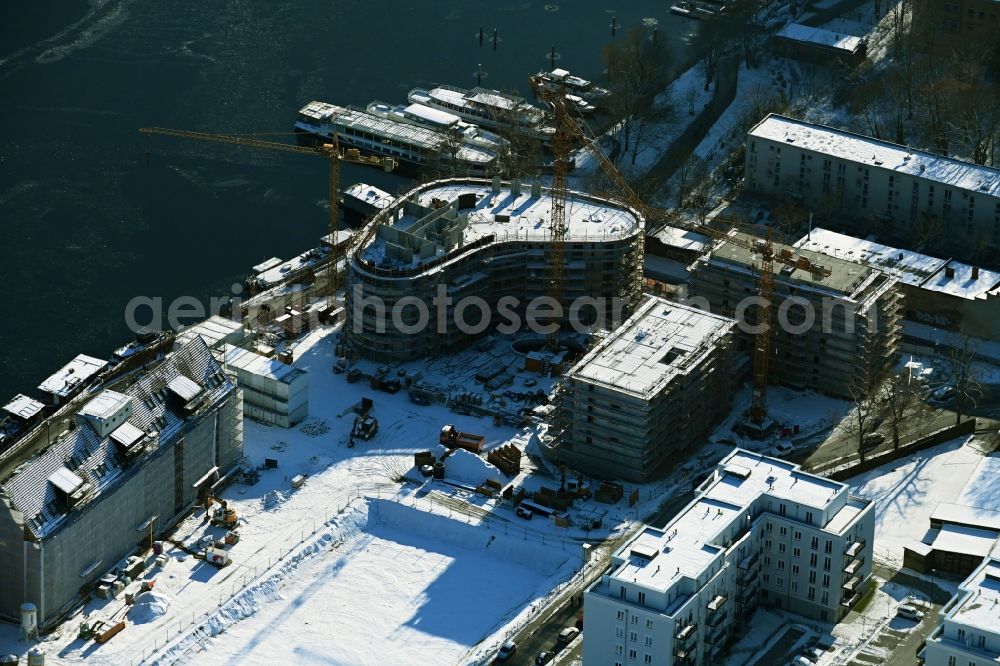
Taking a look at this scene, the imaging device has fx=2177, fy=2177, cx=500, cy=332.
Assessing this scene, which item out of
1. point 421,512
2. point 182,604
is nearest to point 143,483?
point 182,604

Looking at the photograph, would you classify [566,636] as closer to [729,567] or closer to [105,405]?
[729,567]

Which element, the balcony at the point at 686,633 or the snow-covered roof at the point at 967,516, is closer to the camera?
the balcony at the point at 686,633

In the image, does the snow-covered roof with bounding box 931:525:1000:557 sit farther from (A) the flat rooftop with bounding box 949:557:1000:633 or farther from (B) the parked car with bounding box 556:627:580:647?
(B) the parked car with bounding box 556:627:580:647

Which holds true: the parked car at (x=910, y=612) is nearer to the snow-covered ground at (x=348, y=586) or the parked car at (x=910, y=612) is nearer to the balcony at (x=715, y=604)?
the balcony at (x=715, y=604)

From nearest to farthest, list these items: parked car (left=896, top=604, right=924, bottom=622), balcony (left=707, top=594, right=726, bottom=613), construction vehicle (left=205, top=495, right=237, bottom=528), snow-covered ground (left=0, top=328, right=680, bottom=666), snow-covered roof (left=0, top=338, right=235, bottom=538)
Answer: balcony (left=707, top=594, right=726, bottom=613) → snow-covered roof (left=0, top=338, right=235, bottom=538) → snow-covered ground (left=0, top=328, right=680, bottom=666) → parked car (left=896, top=604, right=924, bottom=622) → construction vehicle (left=205, top=495, right=237, bottom=528)

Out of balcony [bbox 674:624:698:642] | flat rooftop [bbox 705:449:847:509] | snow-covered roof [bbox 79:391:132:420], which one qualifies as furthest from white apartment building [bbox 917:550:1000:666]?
snow-covered roof [bbox 79:391:132:420]

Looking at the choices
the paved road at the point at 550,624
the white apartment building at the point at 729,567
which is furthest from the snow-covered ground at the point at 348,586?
the white apartment building at the point at 729,567

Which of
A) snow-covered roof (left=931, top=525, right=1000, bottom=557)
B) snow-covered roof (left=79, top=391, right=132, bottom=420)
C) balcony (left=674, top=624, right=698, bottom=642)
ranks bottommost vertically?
snow-covered roof (left=931, top=525, right=1000, bottom=557)
